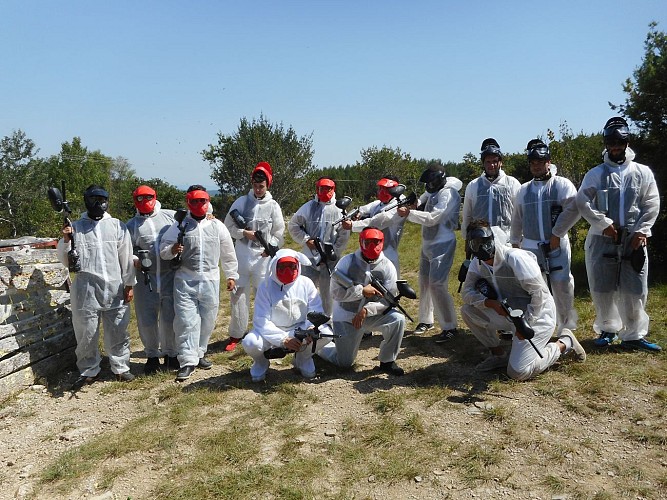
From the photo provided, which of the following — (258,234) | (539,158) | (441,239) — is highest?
(539,158)

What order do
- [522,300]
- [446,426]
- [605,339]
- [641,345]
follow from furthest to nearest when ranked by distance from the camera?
[605,339] < [641,345] < [522,300] < [446,426]

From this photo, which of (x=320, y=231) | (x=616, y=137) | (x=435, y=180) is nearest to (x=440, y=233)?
(x=435, y=180)

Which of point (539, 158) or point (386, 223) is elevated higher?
point (539, 158)

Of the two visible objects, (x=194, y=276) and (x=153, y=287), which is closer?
(x=194, y=276)

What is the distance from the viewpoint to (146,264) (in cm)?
547

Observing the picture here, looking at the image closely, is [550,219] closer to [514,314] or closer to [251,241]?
[514,314]

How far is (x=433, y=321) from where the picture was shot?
7.17 meters

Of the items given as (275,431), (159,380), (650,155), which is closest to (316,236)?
(159,380)

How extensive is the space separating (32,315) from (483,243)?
5.12 meters

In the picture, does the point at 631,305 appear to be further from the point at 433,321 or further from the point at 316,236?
the point at 316,236

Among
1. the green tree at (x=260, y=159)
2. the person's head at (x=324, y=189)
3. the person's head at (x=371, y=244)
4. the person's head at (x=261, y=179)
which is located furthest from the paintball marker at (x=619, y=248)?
the green tree at (x=260, y=159)

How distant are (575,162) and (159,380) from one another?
35.8 ft

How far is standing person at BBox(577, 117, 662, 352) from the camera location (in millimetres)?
5309

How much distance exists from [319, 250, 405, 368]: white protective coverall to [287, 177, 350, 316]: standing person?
1.36m
